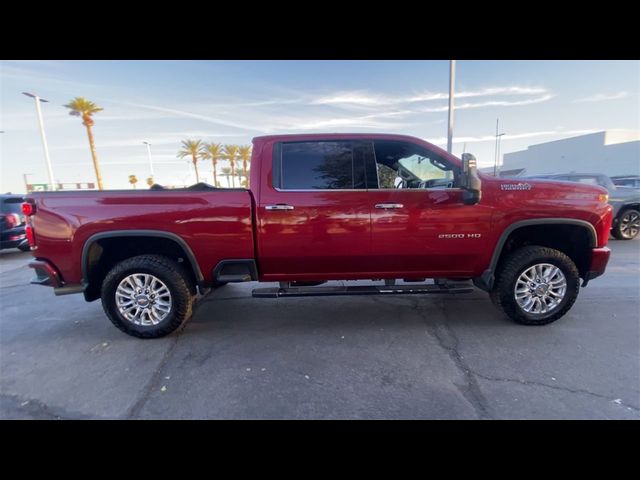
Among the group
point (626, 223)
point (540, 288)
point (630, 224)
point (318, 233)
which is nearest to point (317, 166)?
point (318, 233)

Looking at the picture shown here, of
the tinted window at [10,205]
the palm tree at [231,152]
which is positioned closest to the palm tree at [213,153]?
the palm tree at [231,152]

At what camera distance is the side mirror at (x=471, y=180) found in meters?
2.98

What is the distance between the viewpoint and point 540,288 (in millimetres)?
3408

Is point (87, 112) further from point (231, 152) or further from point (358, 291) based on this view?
point (358, 291)

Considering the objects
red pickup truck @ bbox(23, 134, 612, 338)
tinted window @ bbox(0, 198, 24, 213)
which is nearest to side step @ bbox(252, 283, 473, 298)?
red pickup truck @ bbox(23, 134, 612, 338)

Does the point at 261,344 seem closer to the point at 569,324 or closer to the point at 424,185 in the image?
the point at 424,185

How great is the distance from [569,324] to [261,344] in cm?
360

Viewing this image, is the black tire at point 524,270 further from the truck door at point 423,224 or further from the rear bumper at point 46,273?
the rear bumper at point 46,273

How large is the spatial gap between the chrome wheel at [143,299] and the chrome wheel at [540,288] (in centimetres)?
402

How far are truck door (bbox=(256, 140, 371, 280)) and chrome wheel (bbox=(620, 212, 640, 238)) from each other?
28.9 ft

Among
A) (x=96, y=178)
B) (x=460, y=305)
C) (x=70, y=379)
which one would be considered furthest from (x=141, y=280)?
(x=96, y=178)

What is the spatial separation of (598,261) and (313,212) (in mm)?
3330

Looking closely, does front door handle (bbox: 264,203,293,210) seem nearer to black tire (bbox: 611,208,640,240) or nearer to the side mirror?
the side mirror

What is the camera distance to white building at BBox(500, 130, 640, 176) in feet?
108
